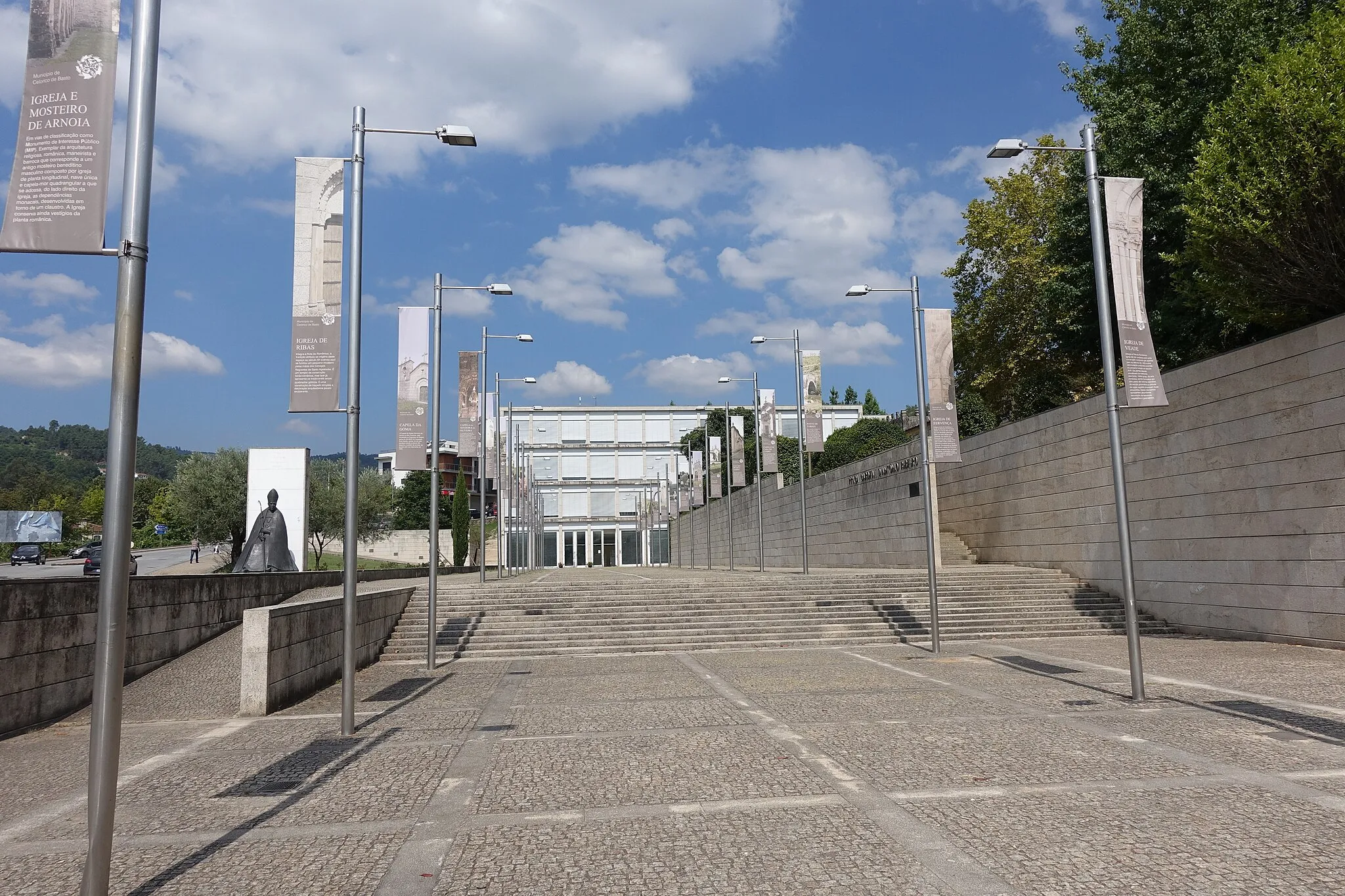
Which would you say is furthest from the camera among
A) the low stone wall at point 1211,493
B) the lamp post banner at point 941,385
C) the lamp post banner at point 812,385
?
the lamp post banner at point 812,385

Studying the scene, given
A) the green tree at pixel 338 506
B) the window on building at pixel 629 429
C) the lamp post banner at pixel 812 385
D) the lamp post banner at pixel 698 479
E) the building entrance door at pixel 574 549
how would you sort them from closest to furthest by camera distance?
1. the lamp post banner at pixel 812 385
2. the lamp post banner at pixel 698 479
3. the green tree at pixel 338 506
4. the building entrance door at pixel 574 549
5. the window on building at pixel 629 429

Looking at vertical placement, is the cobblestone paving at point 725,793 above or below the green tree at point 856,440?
below

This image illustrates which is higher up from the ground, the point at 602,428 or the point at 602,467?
the point at 602,428

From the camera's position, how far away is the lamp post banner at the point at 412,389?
13.5 metres

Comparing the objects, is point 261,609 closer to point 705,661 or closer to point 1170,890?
point 705,661

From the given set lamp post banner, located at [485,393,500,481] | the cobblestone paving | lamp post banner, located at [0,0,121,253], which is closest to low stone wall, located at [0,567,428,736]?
the cobblestone paving

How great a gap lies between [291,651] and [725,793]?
7.41m

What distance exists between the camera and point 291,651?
38.5 ft

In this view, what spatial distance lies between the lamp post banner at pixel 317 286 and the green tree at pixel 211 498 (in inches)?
1445

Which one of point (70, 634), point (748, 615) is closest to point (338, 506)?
point (748, 615)

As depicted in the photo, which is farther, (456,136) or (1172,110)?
(1172,110)

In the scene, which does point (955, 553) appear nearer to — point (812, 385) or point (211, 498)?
point (812, 385)

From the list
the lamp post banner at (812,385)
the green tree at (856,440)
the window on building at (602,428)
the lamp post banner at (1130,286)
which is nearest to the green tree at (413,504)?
the window on building at (602,428)

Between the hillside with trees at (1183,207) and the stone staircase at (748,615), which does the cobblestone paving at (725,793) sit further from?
the hillside with trees at (1183,207)
